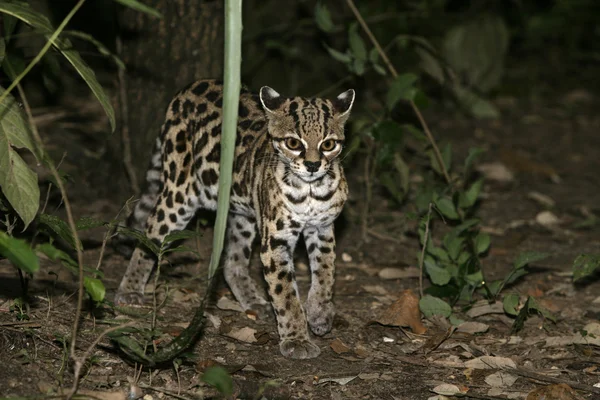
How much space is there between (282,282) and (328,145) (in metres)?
0.94

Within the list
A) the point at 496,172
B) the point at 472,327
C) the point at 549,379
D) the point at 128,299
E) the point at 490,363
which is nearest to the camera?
the point at 549,379

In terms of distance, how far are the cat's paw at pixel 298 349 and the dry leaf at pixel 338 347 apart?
0.12 m

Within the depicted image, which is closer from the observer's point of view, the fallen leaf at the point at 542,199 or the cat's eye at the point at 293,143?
the cat's eye at the point at 293,143

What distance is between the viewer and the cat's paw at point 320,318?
5922 millimetres

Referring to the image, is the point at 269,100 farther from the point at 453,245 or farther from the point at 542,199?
the point at 542,199

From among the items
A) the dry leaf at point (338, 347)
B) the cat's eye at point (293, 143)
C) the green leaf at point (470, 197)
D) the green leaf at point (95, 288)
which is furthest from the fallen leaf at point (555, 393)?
the green leaf at point (95, 288)

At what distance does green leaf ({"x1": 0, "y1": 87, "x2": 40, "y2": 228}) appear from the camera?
4.47 metres

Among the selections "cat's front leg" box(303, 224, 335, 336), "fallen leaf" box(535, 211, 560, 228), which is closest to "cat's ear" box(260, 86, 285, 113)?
"cat's front leg" box(303, 224, 335, 336)

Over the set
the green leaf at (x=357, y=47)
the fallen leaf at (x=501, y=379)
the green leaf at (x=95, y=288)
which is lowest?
the fallen leaf at (x=501, y=379)

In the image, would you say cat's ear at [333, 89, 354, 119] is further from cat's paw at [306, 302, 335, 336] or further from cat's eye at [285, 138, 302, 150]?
cat's paw at [306, 302, 335, 336]

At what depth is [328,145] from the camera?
5.61 metres

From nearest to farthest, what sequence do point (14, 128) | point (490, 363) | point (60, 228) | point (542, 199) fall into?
point (14, 128) → point (60, 228) → point (490, 363) → point (542, 199)

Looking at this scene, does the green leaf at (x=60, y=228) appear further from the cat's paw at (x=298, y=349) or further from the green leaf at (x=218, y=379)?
the cat's paw at (x=298, y=349)

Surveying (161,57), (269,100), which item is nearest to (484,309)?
(269,100)
